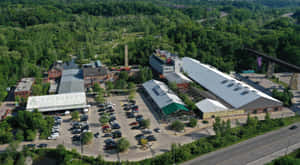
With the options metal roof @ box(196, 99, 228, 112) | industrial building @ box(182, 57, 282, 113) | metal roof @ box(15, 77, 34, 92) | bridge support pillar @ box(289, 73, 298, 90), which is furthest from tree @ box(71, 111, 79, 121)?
bridge support pillar @ box(289, 73, 298, 90)

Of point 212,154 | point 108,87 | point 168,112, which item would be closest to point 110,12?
point 108,87

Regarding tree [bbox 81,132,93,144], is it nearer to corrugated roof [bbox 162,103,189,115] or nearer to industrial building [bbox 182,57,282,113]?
corrugated roof [bbox 162,103,189,115]

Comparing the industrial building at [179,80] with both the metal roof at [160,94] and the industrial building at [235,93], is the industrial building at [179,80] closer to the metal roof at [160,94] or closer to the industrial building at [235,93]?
the metal roof at [160,94]

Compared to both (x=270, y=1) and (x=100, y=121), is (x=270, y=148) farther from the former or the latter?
(x=270, y=1)

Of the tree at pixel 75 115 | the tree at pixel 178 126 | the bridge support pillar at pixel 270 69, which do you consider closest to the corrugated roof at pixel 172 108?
the tree at pixel 178 126

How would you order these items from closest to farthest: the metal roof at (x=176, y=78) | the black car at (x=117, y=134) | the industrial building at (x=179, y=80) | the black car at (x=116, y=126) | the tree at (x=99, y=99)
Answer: the black car at (x=117, y=134)
the black car at (x=116, y=126)
the tree at (x=99, y=99)
the industrial building at (x=179, y=80)
the metal roof at (x=176, y=78)
